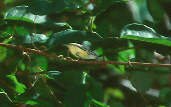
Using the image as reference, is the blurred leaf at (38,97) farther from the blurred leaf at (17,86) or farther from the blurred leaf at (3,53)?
the blurred leaf at (3,53)

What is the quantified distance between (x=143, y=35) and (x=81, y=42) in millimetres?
238

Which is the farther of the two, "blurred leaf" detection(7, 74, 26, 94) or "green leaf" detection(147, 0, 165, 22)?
"green leaf" detection(147, 0, 165, 22)

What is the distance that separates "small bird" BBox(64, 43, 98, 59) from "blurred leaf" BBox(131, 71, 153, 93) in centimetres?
27

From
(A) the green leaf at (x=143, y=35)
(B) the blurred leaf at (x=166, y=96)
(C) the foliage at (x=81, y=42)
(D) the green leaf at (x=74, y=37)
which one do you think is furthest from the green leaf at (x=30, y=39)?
(B) the blurred leaf at (x=166, y=96)

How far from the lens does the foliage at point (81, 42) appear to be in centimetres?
96

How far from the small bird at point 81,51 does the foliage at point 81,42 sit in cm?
2

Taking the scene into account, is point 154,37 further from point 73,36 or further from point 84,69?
point 84,69

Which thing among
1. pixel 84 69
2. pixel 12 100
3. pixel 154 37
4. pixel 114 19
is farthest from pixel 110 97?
pixel 154 37

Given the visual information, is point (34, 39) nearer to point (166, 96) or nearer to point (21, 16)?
point (21, 16)

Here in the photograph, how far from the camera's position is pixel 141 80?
128 cm

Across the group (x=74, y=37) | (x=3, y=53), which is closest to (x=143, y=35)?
(x=74, y=37)

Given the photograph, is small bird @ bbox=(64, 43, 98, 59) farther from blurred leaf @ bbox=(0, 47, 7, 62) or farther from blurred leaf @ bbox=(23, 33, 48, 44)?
blurred leaf @ bbox=(0, 47, 7, 62)

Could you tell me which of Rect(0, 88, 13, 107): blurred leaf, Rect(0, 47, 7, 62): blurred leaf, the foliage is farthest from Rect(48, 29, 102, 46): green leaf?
Rect(0, 47, 7, 62): blurred leaf

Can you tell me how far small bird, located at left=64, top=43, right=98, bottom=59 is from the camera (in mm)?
960
